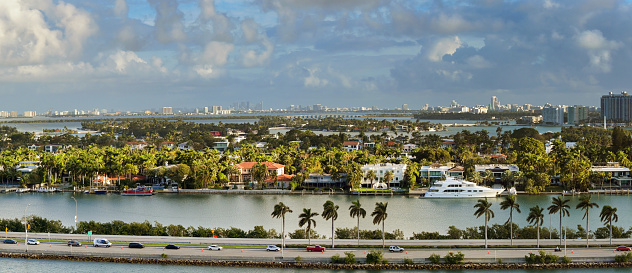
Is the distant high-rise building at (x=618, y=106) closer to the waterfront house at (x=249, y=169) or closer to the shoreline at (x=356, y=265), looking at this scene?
the waterfront house at (x=249, y=169)

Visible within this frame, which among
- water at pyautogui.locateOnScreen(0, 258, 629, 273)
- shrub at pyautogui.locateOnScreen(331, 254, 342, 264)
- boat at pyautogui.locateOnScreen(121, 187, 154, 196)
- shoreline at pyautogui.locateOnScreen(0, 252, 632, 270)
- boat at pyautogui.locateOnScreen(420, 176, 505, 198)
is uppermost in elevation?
boat at pyautogui.locateOnScreen(420, 176, 505, 198)

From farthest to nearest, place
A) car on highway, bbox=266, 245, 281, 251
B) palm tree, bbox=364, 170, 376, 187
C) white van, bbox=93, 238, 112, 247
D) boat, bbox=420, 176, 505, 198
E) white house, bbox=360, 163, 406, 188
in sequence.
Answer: white house, bbox=360, 163, 406, 188, palm tree, bbox=364, 170, 376, 187, boat, bbox=420, 176, 505, 198, white van, bbox=93, 238, 112, 247, car on highway, bbox=266, 245, 281, 251

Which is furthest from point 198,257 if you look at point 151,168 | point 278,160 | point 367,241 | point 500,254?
point 278,160

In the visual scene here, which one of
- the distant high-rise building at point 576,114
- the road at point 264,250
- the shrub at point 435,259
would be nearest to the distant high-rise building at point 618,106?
the distant high-rise building at point 576,114

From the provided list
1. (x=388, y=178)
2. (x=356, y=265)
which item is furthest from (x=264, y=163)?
(x=356, y=265)

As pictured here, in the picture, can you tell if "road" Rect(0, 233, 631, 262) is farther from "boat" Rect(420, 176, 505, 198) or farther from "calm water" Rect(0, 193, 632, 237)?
"boat" Rect(420, 176, 505, 198)

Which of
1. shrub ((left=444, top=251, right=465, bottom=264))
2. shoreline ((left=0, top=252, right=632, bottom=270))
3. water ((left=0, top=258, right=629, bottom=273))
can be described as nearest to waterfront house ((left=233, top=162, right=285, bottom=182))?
shoreline ((left=0, top=252, right=632, bottom=270))
